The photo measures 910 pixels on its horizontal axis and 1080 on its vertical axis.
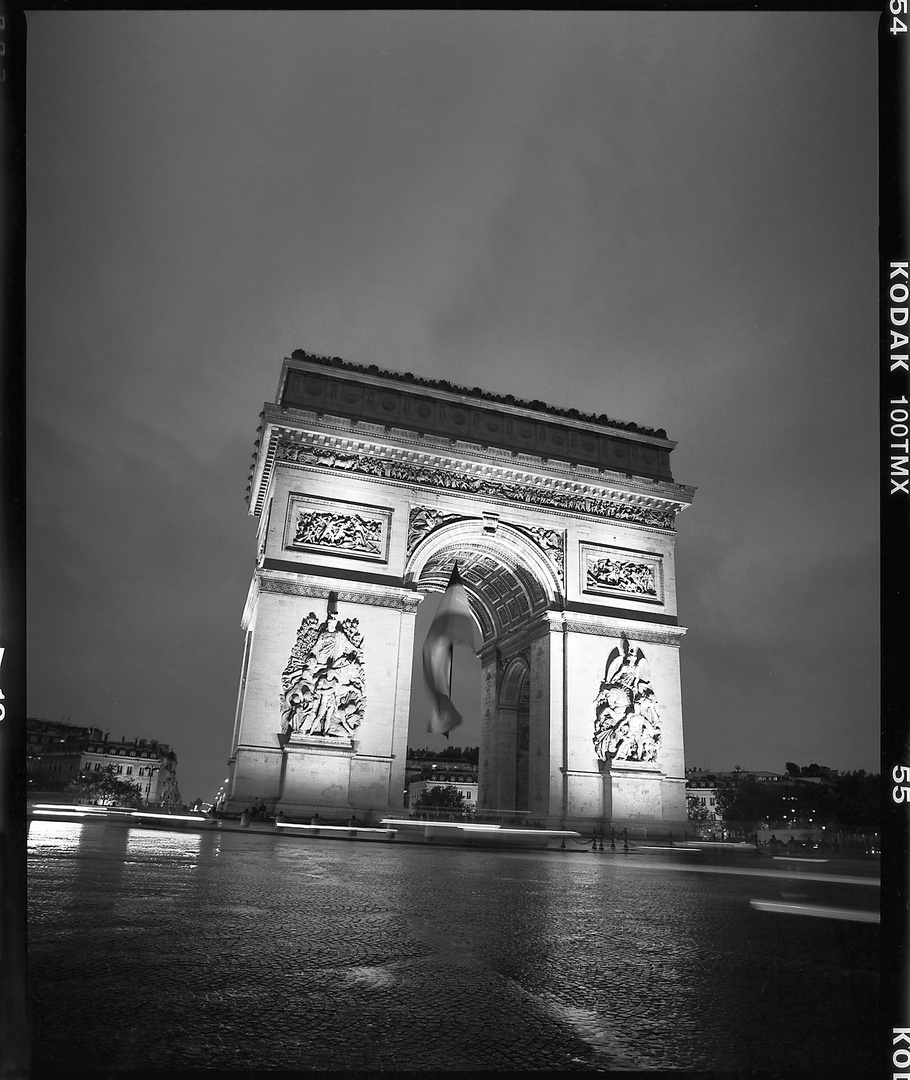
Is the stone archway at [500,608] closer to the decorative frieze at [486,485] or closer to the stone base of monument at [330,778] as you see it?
the decorative frieze at [486,485]

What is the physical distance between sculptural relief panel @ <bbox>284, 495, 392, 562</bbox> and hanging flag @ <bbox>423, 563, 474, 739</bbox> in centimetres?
257

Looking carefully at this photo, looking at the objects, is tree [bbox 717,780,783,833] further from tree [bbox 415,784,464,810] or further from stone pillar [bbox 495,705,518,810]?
tree [bbox 415,784,464,810]

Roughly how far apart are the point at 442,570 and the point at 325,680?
29.3 feet

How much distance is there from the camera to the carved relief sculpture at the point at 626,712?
23406mm

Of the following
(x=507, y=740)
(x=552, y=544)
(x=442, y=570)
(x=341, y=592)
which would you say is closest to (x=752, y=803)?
(x=507, y=740)

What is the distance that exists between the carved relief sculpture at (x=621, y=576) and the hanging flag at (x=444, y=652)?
4.45 meters

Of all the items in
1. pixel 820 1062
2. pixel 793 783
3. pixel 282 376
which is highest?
pixel 282 376

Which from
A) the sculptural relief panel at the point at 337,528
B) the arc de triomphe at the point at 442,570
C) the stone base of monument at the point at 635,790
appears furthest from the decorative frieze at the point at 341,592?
the stone base of monument at the point at 635,790

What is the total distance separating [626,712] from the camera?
78.3ft

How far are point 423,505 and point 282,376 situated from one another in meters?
5.93

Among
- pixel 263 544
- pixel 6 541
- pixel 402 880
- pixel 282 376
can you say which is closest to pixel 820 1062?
pixel 6 541

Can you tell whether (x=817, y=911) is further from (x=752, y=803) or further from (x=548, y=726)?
(x=752, y=803)

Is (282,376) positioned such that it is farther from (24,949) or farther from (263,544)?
(24,949)

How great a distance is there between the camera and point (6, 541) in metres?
1.83
